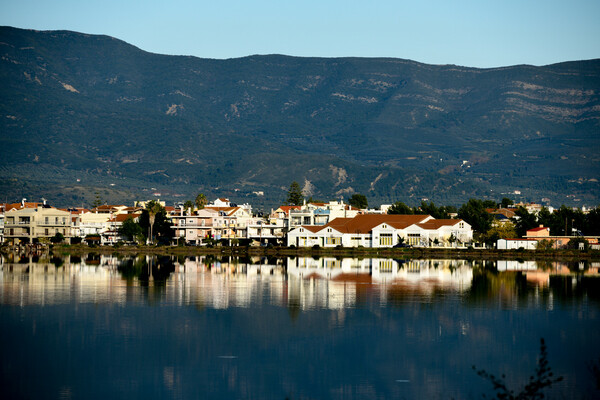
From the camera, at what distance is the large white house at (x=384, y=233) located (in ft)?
305

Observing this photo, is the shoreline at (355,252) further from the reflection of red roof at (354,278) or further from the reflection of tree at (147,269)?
the reflection of red roof at (354,278)

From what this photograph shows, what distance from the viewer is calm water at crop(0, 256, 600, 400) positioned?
2791cm

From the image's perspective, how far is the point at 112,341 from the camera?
33.9 meters

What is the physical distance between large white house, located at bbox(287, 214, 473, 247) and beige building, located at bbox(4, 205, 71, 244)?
90.4 feet

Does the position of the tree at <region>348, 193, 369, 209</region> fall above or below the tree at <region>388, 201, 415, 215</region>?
above

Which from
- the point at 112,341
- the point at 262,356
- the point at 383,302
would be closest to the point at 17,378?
the point at 112,341

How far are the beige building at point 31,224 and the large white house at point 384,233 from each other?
27.6 meters

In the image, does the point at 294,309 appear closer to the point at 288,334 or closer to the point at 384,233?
the point at 288,334

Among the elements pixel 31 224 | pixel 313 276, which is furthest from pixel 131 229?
pixel 313 276

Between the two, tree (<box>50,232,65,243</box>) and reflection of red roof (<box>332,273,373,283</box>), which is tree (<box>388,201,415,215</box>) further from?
reflection of red roof (<box>332,273,373,283</box>)

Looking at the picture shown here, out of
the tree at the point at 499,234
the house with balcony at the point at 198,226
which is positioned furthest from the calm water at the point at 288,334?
the house with balcony at the point at 198,226

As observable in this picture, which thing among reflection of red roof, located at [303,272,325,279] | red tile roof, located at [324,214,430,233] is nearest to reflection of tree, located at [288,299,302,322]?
reflection of red roof, located at [303,272,325,279]

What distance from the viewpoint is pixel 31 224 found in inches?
4063

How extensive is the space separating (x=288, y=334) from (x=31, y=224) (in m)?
73.4
